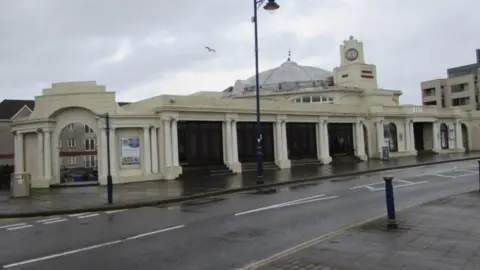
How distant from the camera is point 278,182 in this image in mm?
21656

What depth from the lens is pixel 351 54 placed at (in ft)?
161

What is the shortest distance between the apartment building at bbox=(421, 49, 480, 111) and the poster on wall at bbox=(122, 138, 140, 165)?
75397 millimetres

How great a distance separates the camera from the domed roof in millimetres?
51031

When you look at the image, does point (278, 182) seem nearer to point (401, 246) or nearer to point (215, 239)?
point (215, 239)

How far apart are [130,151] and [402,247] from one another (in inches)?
841

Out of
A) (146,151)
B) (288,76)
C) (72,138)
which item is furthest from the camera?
(72,138)

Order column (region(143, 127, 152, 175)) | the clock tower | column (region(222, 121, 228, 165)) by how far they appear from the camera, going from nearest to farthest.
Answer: column (region(143, 127, 152, 175)), column (region(222, 121, 228, 165)), the clock tower

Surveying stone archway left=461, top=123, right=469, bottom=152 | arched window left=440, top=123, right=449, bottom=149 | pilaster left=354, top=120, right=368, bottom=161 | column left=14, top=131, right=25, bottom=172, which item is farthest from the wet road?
stone archway left=461, top=123, right=469, bottom=152

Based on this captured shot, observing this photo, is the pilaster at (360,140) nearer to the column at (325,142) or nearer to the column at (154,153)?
the column at (325,142)

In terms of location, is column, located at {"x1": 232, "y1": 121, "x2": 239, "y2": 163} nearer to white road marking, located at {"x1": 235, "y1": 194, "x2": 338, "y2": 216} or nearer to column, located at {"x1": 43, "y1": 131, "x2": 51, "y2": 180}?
column, located at {"x1": 43, "y1": 131, "x2": 51, "y2": 180}

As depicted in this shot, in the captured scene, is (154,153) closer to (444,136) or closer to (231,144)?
(231,144)

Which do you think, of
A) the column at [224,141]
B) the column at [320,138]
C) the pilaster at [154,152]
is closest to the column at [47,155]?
the pilaster at [154,152]

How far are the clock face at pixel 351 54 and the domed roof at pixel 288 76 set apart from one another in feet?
12.4

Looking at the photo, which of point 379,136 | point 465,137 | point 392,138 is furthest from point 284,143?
point 465,137
